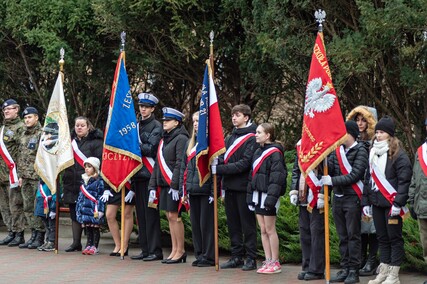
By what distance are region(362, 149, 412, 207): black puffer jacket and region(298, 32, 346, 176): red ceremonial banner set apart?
0.63 metres

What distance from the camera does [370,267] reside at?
1252cm

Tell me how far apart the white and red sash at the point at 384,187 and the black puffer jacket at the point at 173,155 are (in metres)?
3.17

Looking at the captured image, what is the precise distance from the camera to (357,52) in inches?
563

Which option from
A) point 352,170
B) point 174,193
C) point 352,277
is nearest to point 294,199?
point 352,170

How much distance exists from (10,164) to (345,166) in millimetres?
6182

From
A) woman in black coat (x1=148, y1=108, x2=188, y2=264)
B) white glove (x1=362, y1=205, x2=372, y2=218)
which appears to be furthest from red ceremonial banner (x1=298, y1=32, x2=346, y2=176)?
woman in black coat (x1=148, y1=108, x2=188, y2=264)

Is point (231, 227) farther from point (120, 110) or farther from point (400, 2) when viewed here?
point (400, 2)

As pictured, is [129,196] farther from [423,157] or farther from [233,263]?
[423,157]

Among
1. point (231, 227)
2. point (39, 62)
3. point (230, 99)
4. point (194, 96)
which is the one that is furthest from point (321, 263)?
point (39, 62)

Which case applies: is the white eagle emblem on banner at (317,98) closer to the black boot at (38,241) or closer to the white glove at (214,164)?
the white glove at (214,164)

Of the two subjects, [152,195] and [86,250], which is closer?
[152,195]

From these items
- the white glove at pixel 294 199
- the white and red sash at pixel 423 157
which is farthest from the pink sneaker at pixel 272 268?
the white and red sash at pixel 423 157

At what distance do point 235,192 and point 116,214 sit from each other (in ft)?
9.02

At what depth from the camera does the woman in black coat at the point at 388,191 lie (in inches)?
449
